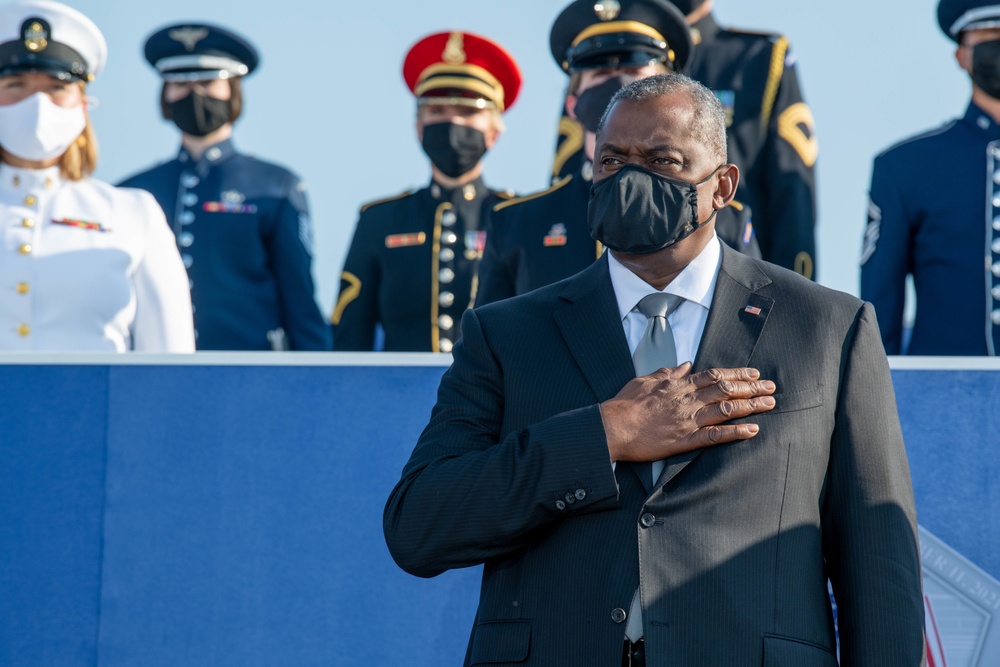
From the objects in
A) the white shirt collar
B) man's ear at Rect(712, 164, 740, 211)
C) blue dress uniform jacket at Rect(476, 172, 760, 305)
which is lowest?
the white shirt collar

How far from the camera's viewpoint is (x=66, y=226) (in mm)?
4559

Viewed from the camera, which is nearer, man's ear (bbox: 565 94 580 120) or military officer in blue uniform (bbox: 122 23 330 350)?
man's ear (bbox: 565 94 580 120)

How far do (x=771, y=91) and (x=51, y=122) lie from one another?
246 centimetres

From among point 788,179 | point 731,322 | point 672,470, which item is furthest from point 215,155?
point 672,470

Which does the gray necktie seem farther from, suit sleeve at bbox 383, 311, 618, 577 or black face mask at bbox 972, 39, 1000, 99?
black face mask at bbox 972, 39, 1000, 99

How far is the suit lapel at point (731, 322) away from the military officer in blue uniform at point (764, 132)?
6.72ft

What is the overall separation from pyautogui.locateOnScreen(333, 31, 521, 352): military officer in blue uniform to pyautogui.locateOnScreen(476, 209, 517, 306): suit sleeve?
1113 millimetres

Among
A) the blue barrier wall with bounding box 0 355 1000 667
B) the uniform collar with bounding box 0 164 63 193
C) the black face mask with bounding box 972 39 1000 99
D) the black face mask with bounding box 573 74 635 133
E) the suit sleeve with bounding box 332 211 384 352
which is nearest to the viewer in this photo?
the blue barrier wall with bounding box 0 355 1000 667

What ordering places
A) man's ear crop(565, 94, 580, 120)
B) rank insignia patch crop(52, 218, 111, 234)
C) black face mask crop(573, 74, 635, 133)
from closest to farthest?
black face mask crop(573, 74, 635, 133) < man's ear crop(565, 94, 580, 120) < rank insignia patch crop(52, 218, 111, 234)

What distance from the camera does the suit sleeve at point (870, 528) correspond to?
236 centimetres

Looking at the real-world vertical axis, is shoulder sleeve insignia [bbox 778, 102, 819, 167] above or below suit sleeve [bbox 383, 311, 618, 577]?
above

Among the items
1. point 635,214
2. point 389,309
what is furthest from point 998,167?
point 635,214

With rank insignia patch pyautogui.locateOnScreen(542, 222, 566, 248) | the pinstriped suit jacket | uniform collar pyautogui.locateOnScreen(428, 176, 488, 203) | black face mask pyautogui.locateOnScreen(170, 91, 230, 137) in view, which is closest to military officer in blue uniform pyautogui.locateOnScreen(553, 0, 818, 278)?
rank insignia patch pyautogui.locateOnScreen(542, 222, 566, 248)

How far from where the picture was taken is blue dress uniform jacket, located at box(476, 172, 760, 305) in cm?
425
